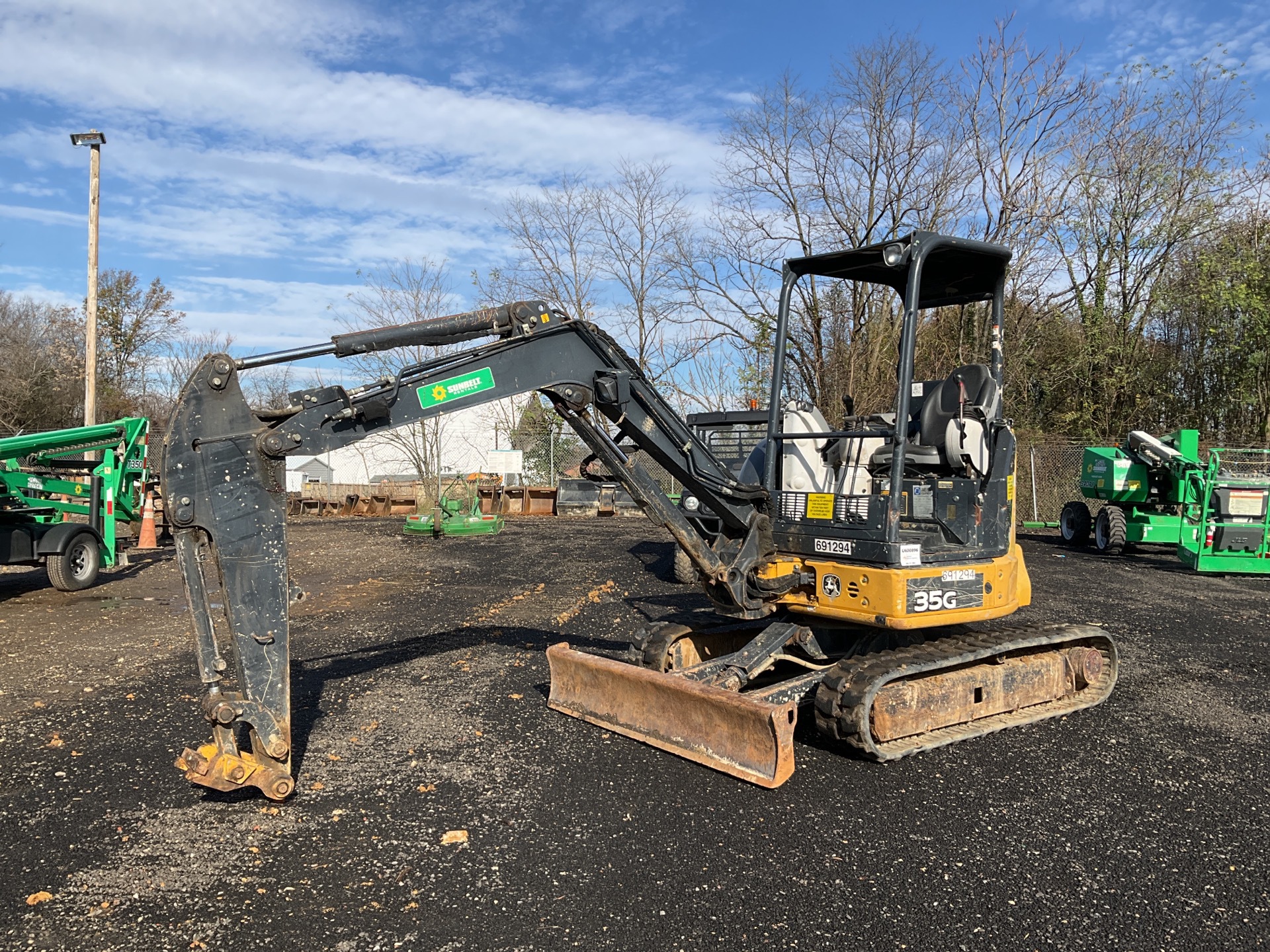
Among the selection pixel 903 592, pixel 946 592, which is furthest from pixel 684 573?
pixel 903 592

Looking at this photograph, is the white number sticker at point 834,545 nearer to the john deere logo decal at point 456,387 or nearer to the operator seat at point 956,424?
the operator seat at point 956,424

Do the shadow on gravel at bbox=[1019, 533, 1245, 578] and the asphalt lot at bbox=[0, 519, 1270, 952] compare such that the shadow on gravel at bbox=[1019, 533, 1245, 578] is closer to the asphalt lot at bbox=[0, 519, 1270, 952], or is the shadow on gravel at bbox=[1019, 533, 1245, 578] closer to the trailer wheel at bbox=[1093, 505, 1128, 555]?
the trailer wheel at bbox=[1093, 505, 1128, 555]

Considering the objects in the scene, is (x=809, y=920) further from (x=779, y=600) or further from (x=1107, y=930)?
(x=779, y=600)

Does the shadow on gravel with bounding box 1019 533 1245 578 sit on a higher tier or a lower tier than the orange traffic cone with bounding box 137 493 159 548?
lower

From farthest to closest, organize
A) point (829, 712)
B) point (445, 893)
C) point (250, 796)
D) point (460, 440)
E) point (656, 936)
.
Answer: point (460, 440)
point (829, 712)
point (250, 796)
point (445, 893)
point (656, 936)

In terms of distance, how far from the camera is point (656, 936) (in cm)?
→ 374

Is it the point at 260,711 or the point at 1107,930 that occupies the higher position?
the point at 260,711

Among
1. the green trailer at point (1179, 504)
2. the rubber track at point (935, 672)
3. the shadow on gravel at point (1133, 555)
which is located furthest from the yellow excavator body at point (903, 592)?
the shadow on gravel at point (1133, 555)

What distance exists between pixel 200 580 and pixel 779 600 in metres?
3.65

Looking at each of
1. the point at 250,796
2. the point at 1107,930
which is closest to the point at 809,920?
the point at 1107,930

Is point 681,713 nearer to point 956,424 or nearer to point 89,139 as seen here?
point 956,424

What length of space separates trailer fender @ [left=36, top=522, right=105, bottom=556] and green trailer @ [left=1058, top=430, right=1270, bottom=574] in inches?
646

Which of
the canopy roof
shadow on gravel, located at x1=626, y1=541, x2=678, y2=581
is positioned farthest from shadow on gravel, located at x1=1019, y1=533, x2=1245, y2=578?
the canopy roof

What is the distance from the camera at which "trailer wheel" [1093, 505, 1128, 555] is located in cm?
1691
